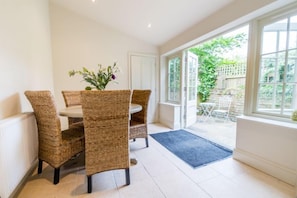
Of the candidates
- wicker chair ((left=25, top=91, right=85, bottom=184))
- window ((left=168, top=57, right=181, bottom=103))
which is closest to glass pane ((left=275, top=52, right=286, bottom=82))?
window ((left=168, top=57, right=181, bottom=103))

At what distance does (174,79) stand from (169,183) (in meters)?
2.86

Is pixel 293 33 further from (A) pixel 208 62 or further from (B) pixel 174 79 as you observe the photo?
(A) pixel 208 62

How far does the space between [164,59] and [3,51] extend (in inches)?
134

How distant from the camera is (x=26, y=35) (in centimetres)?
200

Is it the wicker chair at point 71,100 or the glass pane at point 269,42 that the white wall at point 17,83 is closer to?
the wicker chair at point 71,100

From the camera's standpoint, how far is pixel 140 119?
8.57 ft

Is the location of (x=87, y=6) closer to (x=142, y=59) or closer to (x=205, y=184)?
(x=142, y=59)

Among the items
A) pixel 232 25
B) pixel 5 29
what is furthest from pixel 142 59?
pixel 5 29

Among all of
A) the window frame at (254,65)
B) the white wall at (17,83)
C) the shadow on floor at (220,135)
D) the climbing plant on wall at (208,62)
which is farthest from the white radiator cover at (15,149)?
the climbing plant on wall at (208,62)

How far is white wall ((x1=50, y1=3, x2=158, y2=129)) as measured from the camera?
321 centimetres

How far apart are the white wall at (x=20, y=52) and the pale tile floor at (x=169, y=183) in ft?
3.02

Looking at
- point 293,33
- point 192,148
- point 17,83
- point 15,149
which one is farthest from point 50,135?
point 293,33

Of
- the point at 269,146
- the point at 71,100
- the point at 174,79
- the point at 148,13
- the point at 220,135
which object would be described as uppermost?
the point at 148,13

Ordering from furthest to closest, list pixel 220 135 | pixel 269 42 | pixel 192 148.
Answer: pixel 220 135
pixel 192 148
pixel 269 42
